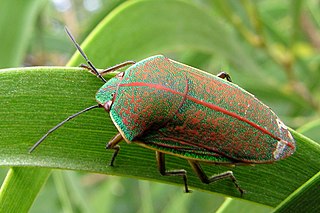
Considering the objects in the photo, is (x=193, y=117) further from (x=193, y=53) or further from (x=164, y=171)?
(x=193, y=53)

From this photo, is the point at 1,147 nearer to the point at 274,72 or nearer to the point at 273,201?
the point at 273,201

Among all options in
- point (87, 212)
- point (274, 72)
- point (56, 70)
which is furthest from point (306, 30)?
point (56, 70)

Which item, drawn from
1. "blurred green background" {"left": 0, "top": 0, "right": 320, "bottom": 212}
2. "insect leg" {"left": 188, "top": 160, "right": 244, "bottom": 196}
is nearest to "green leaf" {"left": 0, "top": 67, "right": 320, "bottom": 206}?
"insect leg" {"left": 188, "top": 160, "right": 244, "bottom": 196}

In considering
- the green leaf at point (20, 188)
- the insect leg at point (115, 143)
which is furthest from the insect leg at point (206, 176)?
the green leaf at point (20, 188)

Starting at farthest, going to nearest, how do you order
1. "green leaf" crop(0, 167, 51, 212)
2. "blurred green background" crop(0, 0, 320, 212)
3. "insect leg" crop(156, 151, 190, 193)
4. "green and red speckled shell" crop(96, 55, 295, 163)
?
"blurred green background" crop(0, 0, 320, 212), "green and red speckled shell" crop(96, 55, 295, 163), "insect leg" crop(156, 151, 190, 193), "green leaf" crop(0, 167, 51, 212)

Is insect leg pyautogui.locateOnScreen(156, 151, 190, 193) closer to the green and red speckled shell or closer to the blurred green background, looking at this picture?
the green and red speckled shell
